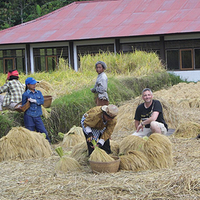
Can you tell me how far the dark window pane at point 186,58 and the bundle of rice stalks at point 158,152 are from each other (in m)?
16.8

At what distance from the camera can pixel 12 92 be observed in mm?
7457

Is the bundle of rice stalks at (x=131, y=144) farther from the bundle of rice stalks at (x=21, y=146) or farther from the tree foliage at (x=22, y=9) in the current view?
the tree foliage at (x=22, y=9)

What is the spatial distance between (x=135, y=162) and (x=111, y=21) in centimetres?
1918

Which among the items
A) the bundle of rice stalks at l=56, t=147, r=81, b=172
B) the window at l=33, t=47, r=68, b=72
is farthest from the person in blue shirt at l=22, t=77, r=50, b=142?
the window at l=33, t=47, r=68, b=72

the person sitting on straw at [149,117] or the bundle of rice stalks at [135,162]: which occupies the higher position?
the person sitting on straw at [149,117]

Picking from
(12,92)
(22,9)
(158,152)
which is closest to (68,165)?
(158,152)

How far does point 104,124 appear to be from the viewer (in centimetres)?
530

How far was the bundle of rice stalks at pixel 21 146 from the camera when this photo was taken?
604 centimetres

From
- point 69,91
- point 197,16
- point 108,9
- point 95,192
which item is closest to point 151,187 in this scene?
point 95,192

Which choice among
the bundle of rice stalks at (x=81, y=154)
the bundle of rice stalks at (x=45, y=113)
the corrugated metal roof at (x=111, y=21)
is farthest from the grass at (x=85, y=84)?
the corrugated metal roof at (x=111, y=21)

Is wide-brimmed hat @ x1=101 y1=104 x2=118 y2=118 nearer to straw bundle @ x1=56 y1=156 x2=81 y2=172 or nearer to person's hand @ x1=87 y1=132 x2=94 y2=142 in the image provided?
person's hand @ x1=87 y1=132 x2=94 y2=142

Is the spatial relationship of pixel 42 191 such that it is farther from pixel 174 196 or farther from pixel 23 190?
pixel 174 196

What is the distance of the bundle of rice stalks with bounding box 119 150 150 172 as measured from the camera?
505 centimetres

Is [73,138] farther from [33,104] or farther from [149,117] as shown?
[149,117]
